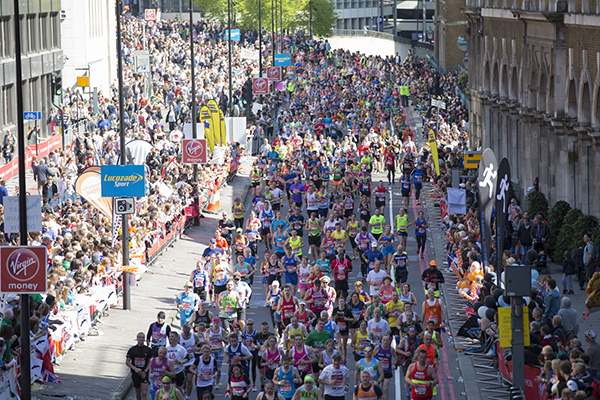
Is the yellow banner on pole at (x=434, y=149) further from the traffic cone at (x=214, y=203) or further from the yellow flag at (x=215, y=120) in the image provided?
the yellow flag at (x=215, y=120)

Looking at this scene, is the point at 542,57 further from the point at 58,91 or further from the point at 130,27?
the point at 130,27

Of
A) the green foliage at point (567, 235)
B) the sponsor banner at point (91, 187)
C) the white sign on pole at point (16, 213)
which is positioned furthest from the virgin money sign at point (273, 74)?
the white sign on pole at point (16, 213)

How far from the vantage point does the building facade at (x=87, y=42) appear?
60.6m

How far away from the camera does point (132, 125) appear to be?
47188 mm

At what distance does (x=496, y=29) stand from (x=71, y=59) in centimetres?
2767

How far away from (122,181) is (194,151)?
1024 centimetres

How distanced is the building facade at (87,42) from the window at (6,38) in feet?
34.3

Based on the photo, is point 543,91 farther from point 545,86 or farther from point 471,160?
point 471,160

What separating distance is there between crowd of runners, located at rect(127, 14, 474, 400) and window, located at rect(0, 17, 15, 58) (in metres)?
13.8

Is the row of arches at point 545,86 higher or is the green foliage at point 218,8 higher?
the green foliage at point 218,8

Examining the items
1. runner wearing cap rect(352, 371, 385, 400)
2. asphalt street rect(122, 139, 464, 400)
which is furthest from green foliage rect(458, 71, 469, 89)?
runner wearing cap rect(352, 371, 385, 400)

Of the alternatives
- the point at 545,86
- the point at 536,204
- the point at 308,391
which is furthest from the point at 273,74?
the point at 308,391

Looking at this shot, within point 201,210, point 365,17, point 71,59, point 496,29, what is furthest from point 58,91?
point 365,17

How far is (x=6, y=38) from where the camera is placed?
1816 inches
